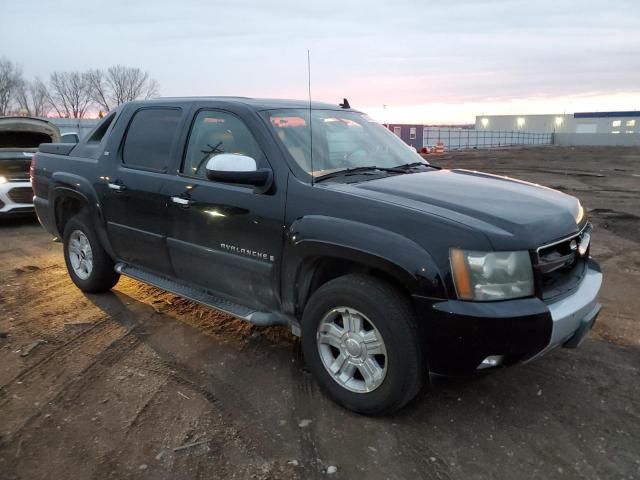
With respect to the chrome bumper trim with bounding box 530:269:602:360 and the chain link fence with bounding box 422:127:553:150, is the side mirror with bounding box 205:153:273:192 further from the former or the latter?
the chain link fence with bounding box 422:127:553:150

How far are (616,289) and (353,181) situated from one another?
3483 mm

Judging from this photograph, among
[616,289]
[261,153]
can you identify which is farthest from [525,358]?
[616,289]

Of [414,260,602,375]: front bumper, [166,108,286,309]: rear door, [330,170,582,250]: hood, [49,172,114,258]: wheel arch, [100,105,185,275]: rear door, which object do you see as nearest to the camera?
[414,260,602,375]: front bumper

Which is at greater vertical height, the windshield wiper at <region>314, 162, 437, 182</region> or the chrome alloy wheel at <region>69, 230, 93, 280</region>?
the windshield wiper at <region>314, 162, 437, 182</region>

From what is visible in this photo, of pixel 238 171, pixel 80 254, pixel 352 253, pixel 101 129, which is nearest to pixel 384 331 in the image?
pixel 352 253

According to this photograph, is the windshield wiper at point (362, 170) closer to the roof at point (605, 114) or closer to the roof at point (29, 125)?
the roof at point (29, 125)

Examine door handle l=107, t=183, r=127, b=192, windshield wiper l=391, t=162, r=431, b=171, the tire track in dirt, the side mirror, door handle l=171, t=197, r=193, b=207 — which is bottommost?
the tire track in dirt

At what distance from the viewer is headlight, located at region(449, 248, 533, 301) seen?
2625mm

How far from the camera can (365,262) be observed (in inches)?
112

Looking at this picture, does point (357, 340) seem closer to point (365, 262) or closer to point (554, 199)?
point (365, 262)

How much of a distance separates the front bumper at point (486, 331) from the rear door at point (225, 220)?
1134 millimetres

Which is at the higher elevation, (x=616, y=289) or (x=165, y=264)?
(x=165, y=264)

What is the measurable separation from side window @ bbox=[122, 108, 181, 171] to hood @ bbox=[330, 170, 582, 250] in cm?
166

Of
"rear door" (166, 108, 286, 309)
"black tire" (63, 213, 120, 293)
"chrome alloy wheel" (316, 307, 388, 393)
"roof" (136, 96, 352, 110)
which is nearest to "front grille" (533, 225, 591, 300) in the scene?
"chrome alloy wheel" (316, 307, 388, 393)
